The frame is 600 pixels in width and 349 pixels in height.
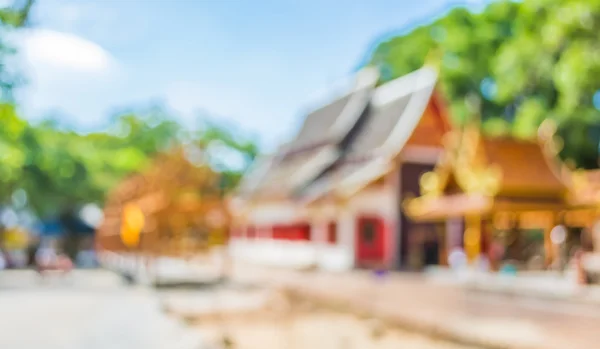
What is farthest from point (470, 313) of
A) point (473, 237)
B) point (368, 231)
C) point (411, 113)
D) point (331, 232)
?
point (331, 232)

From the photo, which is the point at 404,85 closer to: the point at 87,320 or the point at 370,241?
the point at 370,241

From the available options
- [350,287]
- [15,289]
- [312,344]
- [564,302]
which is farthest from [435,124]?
[312,344]

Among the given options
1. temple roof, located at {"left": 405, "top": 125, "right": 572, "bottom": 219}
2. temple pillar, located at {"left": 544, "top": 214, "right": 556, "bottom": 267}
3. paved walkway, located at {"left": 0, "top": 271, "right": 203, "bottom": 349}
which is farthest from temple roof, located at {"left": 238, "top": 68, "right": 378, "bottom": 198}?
paved walkway, located at {"left": 0, "top": 271, "right": 203, "bottom": 349}

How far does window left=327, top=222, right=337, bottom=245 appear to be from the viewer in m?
22.3

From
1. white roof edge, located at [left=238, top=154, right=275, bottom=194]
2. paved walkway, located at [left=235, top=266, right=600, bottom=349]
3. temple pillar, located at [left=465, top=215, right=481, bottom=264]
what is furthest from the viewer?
white roof edge, located at [left=238, top=154, right=275, bottom=194]

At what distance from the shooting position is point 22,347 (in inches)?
205

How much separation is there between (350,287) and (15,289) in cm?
678

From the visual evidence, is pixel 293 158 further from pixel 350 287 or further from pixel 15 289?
pixel 15 289

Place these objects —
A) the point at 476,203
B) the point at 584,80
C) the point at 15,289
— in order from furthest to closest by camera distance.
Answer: the point at 476,203 < the point at 584,80 < the point at 15,289

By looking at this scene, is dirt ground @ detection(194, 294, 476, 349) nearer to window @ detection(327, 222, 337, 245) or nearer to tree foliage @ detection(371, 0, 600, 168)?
tree foliage @ detection(371, 0, 600, 168)

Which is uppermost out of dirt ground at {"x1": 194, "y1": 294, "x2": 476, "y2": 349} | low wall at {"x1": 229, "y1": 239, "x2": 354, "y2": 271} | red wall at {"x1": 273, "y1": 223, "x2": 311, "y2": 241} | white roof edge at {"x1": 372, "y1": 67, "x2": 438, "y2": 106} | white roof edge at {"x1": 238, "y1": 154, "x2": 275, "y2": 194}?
white roof edge at {"x1": 372, "y1": 67, "x2": 438, "y2": 106}

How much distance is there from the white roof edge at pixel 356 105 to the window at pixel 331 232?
2.73m

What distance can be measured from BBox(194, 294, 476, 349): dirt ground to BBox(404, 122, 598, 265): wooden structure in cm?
862

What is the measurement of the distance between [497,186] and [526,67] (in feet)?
12.0
